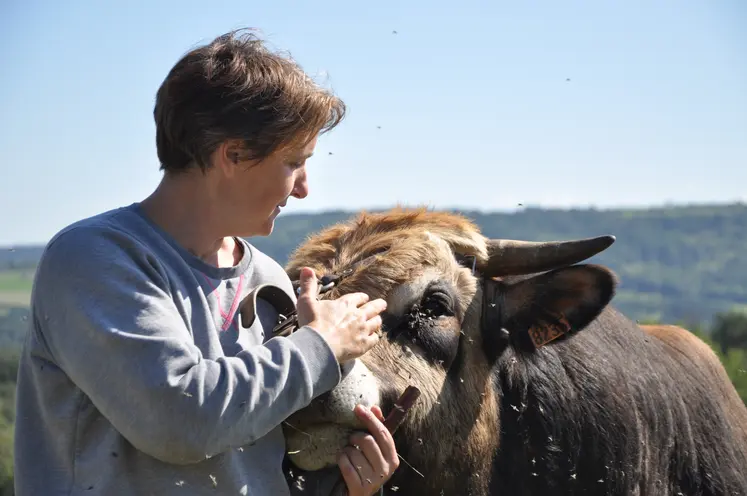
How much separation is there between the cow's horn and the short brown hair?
7.07 feet

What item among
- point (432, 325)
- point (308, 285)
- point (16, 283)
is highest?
point (308, 285)

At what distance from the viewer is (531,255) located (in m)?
5.61

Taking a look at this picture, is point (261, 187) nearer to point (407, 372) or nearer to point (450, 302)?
point (407, 372)

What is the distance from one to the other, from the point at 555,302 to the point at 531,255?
33cm

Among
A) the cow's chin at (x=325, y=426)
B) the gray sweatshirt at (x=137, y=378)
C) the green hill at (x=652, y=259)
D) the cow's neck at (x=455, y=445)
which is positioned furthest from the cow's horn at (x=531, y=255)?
the green hill at (x=652, y=259)

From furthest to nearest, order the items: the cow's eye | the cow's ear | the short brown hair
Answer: the cow's ear
the cow's eye
the short brown hair

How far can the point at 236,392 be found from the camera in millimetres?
3289

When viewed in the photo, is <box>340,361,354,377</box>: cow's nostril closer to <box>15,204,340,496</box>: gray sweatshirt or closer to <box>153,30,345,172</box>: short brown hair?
<box>15,204,340,496</box>: gray sweatshirt

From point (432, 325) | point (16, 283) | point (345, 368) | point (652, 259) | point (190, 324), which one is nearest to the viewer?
point (190, 324)

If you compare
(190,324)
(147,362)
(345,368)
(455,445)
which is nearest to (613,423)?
(455,445)

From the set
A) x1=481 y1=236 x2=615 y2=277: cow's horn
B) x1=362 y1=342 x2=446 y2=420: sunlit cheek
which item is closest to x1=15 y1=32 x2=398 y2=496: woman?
x1=362 y1=342 x2=446 y2=420: sunlit cheek

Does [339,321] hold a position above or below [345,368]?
above

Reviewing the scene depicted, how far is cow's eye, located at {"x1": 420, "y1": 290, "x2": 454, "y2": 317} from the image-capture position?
5.13m

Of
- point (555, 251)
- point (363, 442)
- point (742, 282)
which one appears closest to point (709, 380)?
point (555, 251)
